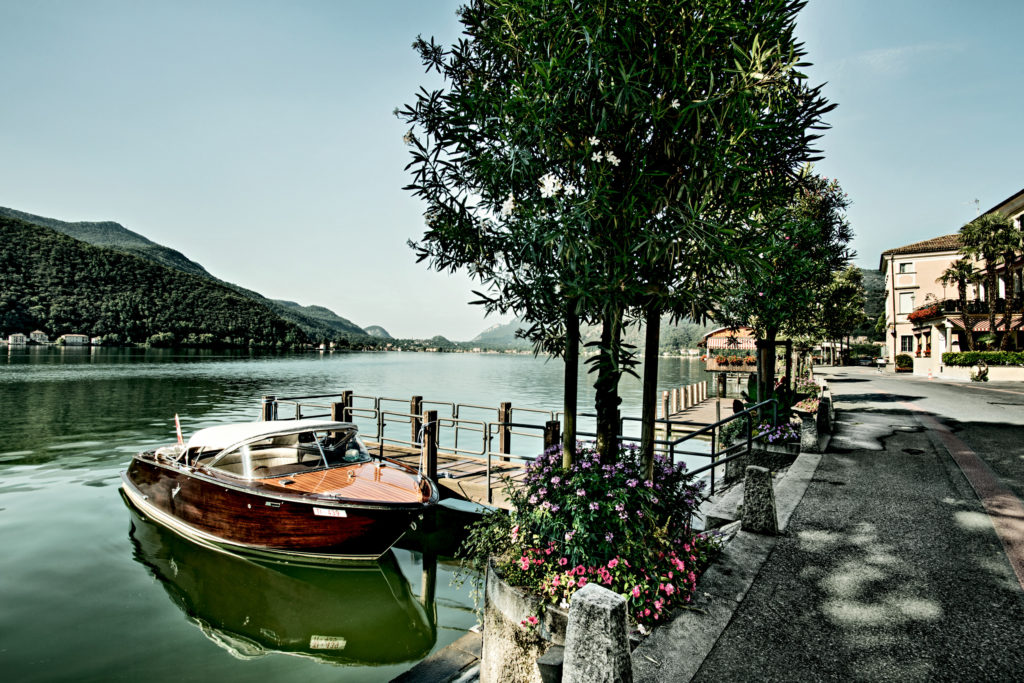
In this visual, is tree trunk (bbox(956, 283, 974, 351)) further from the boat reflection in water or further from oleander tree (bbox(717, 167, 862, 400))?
the boat reflection in water

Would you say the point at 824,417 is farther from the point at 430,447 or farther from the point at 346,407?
the point at 346,407

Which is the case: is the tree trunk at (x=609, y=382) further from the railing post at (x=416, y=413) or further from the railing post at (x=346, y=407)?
the railing post at (x=346, y=407)

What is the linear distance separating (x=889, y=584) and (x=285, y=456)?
34.7 feet

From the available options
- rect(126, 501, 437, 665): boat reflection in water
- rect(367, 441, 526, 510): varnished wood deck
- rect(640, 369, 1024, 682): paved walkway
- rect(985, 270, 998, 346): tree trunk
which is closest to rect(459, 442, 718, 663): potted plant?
rect(640, 369, 1024, 682): paved walkway

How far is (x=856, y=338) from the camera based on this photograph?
106500 millimetres

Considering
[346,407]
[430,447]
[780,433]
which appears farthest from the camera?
[346,407]

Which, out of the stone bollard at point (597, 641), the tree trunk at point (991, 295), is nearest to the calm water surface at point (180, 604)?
the stone bollard at point (597, 641)

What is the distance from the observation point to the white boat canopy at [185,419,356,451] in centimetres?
1022

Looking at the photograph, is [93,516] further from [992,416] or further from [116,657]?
[992,416]

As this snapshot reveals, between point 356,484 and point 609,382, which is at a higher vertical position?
point 609,382

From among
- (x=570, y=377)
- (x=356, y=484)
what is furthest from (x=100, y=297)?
(x=570, y=377)

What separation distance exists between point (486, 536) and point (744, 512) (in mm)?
3269

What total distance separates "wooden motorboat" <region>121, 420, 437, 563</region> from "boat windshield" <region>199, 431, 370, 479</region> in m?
0.02

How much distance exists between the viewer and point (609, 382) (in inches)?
196
